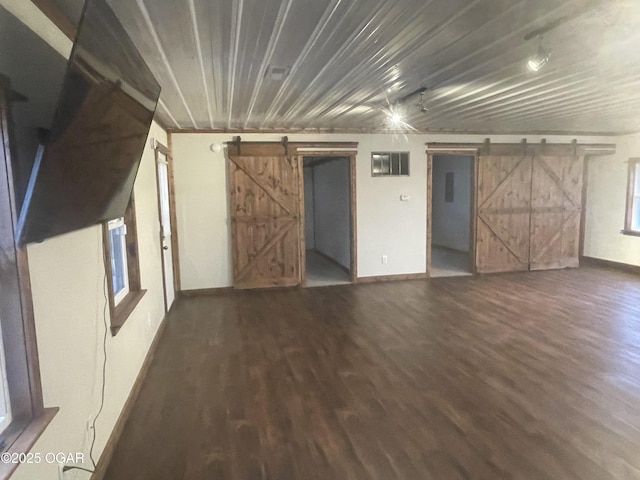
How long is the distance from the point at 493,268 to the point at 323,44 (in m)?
5.40

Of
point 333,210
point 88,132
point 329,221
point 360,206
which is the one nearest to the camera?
point 88,132

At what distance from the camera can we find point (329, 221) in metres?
8.20

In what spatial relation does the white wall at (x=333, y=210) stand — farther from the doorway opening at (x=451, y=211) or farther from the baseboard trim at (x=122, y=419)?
the baseboard trim at (x=122, y=419)

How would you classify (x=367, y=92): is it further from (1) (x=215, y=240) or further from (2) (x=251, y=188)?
(1) (x=215, y=240)

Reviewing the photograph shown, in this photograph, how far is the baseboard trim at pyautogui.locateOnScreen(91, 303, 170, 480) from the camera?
2130 mm

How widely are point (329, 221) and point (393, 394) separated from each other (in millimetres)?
5506

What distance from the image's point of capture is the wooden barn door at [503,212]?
21.9 ft

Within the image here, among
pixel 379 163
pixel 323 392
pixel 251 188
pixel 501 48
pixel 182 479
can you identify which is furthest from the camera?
pixel 379 163

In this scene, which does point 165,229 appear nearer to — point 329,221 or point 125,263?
point 125,263

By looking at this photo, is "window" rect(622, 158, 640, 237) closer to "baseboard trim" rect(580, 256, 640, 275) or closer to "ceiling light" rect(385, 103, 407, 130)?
"baseboard trim" rect(580, 256, 640, 275)

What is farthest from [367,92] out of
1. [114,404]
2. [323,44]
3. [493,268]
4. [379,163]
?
[493,268]

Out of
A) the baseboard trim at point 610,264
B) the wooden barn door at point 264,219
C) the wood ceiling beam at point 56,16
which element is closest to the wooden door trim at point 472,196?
the wooden barn door at point 264,219

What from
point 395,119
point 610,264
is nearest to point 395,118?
point 395,119

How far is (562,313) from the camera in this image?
15.2ft
